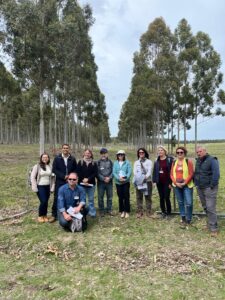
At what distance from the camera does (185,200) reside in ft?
26.3

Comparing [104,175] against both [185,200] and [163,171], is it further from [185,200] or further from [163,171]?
[185,200]

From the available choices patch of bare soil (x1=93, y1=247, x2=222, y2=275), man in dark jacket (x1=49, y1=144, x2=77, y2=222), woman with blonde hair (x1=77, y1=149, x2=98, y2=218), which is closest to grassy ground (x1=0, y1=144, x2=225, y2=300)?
patch of bare soil (x1=93, y1=247, x2=222, y2=275)

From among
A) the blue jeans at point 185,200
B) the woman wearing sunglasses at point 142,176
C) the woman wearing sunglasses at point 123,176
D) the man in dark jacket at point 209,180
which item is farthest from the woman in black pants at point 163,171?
the man in dark jacket at point 209,180

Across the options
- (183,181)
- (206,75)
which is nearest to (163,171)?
(183,181)

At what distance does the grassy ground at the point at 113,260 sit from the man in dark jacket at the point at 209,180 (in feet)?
1.10

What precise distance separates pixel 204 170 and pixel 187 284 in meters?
2.94

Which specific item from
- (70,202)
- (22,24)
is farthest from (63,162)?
(22,24)

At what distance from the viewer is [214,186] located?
738 centimetres

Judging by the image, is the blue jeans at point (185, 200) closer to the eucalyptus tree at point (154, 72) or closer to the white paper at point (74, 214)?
the white paper at point (74, 214)

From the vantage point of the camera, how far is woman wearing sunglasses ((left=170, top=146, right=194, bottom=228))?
26.0ft

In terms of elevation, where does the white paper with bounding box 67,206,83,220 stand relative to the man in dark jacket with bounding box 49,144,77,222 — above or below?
below

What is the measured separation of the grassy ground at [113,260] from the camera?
16.5 feet

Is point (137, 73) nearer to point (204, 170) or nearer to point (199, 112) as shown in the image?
point (199, 112)

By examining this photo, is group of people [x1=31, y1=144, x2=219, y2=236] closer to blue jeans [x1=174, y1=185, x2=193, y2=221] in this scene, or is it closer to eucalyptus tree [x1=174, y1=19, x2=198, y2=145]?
blue jeans [x1=174, y1=185, x2=193, y2=221]
